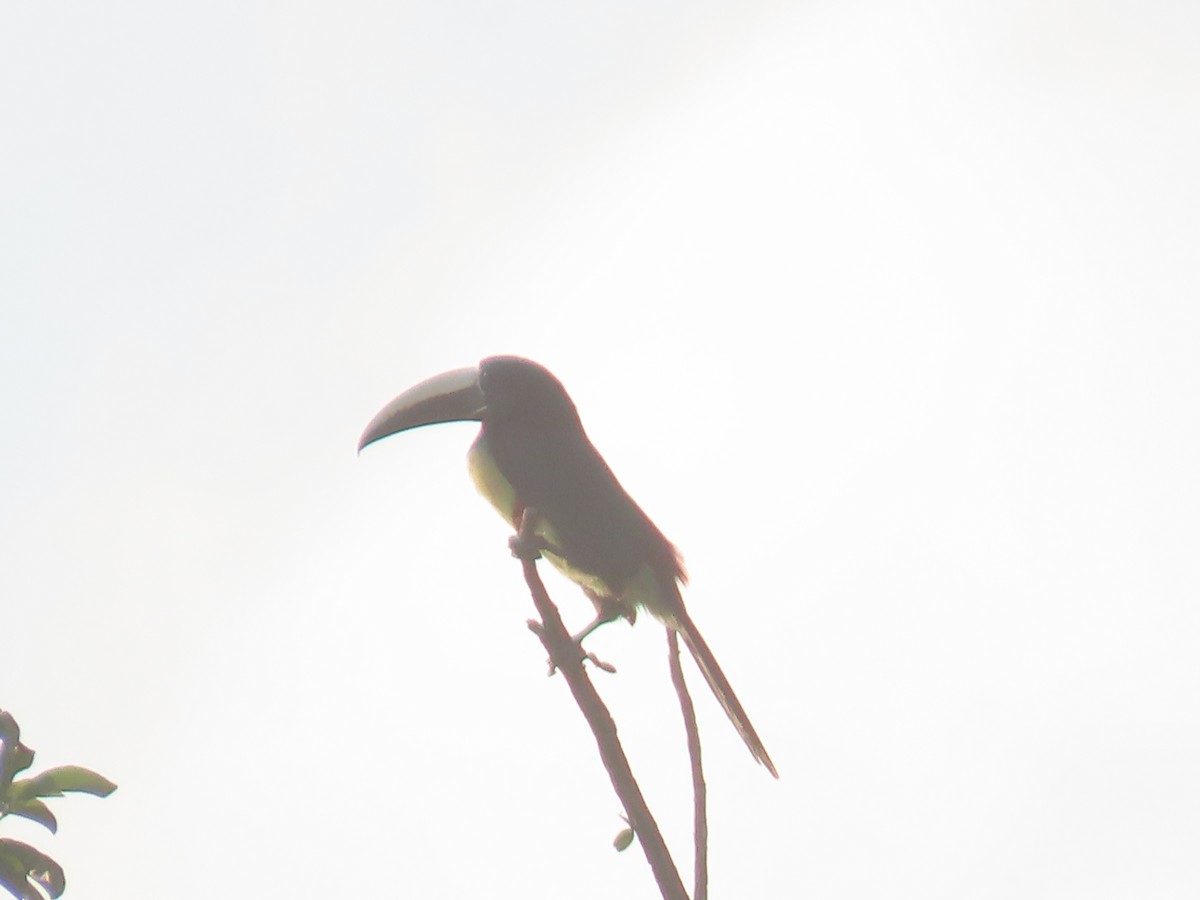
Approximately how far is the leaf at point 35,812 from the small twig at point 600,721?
0.98m

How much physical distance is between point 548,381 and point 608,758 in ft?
9.56

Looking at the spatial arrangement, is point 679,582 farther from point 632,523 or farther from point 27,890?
point 27,890

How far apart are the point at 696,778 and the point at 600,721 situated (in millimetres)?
330

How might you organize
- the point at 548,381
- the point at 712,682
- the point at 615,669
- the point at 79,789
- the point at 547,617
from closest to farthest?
1. the point at 79,789
2. the point at 547,617
3. the point at 615,669
4. the point at 712,682
5. the point at 548,381

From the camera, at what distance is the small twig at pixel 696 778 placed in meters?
2.50

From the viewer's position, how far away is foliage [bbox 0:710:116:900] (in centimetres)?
212

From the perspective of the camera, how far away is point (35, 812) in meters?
2.29

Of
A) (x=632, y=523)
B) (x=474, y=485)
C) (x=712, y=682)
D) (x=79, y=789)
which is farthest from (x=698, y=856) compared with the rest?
(x=474, y=485)

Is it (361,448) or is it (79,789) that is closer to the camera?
(79,789)

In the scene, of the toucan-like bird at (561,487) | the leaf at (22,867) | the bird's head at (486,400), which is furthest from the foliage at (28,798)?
the bird's head at (486,400)

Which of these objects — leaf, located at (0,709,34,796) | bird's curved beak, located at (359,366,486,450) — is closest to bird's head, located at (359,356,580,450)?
bird's curved beak, located at (359,366,486,450)

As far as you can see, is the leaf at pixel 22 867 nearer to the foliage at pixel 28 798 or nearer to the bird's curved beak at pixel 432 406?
the foliage at pixel 28 798

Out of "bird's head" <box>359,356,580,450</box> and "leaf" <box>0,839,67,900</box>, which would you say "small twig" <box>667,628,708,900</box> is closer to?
"leaf" <box>0,839,67,900</box>

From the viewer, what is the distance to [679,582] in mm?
4875
